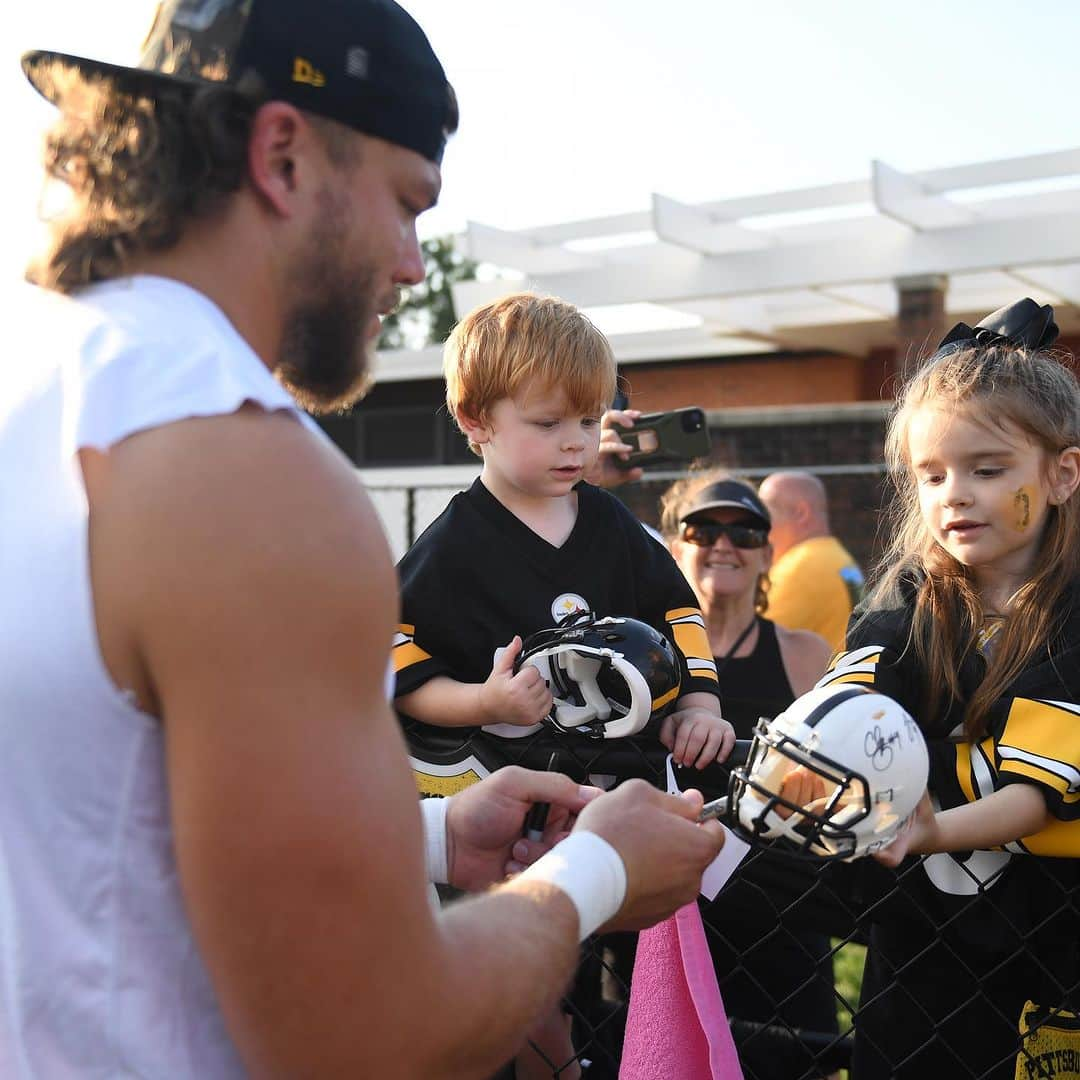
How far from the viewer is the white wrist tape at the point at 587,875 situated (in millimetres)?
1379

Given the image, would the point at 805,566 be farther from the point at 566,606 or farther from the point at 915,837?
the point at 915,837

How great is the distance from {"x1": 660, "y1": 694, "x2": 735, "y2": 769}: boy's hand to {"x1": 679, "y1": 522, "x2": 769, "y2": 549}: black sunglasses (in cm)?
190

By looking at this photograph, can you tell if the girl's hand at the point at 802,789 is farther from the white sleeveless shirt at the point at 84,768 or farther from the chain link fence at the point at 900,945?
the white sleeveless shirt at the point at 84,768

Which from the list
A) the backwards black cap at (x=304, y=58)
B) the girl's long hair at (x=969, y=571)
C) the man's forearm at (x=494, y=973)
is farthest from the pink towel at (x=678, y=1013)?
the backwards black cap at (x=304, y=58)

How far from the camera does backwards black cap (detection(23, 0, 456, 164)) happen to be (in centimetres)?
136

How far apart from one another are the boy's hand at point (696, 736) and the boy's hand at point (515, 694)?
0.26 meters

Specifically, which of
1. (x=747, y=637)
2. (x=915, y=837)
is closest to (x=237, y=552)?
(x=915, y=837)

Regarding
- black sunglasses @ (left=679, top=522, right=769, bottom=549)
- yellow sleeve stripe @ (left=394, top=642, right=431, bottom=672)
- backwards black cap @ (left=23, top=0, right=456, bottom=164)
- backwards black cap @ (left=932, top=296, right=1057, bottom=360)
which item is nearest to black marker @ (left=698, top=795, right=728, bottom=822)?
backwards black cap @ (left=23, top=0, right=456, bottom=164)

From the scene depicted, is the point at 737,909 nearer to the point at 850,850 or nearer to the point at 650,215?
the point at 850,850

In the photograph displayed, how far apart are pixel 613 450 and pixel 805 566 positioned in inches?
71.5

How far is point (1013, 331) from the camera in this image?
2561mm

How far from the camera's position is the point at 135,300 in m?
1.28

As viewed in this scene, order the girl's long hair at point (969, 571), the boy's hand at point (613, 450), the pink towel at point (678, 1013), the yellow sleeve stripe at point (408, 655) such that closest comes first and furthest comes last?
the pink towel at point (678, 1013) < the girl's long hair at point (969, 571) < the yellow sleeve stripe at point (408, 655) < the boy's hand at point (613, 450)

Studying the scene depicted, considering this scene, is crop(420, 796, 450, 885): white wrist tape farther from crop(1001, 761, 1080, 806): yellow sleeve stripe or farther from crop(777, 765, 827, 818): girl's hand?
crop(1001, 761, 1080, 806): yellow sleeve stripe
